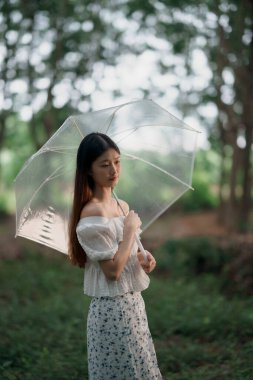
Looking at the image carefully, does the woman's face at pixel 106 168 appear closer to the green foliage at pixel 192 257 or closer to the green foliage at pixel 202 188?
the green foliage at pixel 192 257

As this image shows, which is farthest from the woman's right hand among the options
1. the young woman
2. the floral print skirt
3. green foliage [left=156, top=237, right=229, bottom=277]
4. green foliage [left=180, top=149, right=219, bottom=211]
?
green foliage [left=180, top=149, right=219, bottom=211]

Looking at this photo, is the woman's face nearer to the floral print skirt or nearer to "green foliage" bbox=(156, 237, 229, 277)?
the floral print skirt

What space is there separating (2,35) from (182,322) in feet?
25.5

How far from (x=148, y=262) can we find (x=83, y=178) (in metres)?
0.60

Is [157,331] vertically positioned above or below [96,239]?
below

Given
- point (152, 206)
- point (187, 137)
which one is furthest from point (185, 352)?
point (187, 137)

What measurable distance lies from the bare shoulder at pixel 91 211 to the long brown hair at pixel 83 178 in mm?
55

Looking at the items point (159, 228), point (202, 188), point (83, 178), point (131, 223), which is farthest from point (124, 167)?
point (202, 188)

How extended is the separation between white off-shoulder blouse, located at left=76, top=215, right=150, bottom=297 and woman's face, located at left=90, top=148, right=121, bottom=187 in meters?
0.21

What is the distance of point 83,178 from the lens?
312 centimetres

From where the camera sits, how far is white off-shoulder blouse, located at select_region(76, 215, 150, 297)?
3.00 metres

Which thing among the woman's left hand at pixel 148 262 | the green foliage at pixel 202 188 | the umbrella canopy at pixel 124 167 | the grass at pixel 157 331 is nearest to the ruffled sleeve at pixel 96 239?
the woman's left hand at pixel 148 262

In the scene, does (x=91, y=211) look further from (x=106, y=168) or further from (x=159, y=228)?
(x=159, y=228)

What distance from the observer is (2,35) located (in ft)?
37.9
